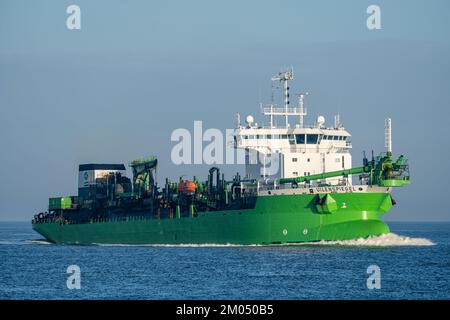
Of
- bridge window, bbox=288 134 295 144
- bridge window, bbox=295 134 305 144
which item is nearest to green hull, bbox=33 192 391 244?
bridge window, bbox=295 134 305 144

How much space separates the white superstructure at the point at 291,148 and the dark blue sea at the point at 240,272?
7.31 m

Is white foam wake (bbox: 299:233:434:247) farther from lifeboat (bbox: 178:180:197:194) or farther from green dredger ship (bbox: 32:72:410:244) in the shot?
lifeboat (bbox: 178:180:197:194)

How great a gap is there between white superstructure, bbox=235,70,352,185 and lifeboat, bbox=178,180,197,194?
17.2ft

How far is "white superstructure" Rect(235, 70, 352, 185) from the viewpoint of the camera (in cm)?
7294

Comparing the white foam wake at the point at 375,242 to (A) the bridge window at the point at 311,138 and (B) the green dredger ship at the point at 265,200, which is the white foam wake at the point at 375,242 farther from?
(A) the bridge window at the point at 311,138

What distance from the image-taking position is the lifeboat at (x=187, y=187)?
7888cm

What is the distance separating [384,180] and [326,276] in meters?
15.3

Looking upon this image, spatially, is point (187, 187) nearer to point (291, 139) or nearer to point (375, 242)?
point (291, 139)

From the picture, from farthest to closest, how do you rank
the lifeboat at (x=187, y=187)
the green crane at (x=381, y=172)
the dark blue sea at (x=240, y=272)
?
the lifeboat at (x=187, y=187) → the green crane at (x=381, y=172) → the dark blue sea at (x=240, y=272)

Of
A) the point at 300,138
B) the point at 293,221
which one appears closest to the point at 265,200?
the point at 293,221

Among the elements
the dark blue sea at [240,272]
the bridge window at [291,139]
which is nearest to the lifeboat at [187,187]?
the dark blue sea at [240,272]

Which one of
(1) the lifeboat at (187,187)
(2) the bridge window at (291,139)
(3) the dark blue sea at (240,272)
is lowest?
(3) the dark blue sea at (240,272)
